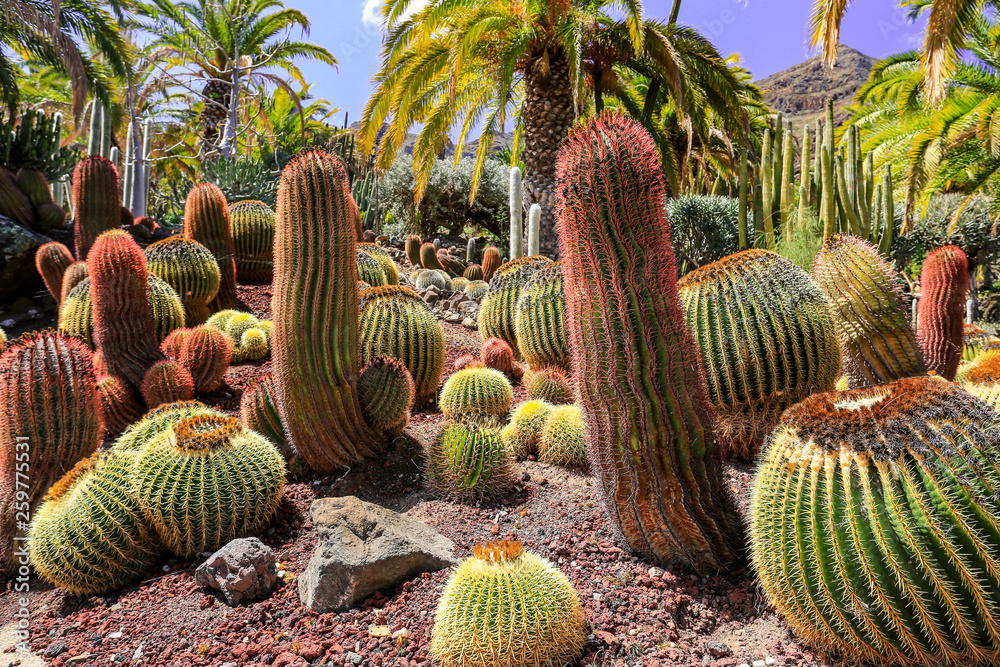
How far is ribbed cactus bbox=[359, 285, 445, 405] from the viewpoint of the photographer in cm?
541

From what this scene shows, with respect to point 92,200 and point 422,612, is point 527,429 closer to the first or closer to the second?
point 422,612

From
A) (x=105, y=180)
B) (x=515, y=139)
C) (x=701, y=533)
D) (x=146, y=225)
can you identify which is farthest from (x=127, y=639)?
(x=515, y=139)

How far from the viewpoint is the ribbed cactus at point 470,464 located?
12.2 ft

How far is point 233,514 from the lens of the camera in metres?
3.41

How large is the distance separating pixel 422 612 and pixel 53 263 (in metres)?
6.69

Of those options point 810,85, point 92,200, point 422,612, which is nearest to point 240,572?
point 422,612

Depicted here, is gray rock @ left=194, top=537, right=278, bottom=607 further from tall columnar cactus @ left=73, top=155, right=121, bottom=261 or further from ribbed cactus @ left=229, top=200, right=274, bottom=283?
→ ribbed cactus @ left=229, top=200, right=274, bottom=283

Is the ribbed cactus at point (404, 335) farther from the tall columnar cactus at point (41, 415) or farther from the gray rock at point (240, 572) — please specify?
the gray rock at point (240, 572)

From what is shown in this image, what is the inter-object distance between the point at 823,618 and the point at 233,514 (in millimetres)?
2899

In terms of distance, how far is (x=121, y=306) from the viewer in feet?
16.1

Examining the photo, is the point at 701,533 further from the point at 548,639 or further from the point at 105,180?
the point at 105,180

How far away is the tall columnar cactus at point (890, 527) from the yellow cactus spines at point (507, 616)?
0.79m

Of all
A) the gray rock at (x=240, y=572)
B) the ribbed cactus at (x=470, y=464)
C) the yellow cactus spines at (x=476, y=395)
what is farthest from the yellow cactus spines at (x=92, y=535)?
the yellow cactus spines at (x=476, y=395)

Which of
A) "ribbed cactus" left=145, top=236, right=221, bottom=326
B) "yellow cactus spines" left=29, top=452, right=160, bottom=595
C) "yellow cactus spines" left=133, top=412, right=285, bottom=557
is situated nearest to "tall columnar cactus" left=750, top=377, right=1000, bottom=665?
"yellow cactus spines" left=133, top=412, right=285, bottom=557
